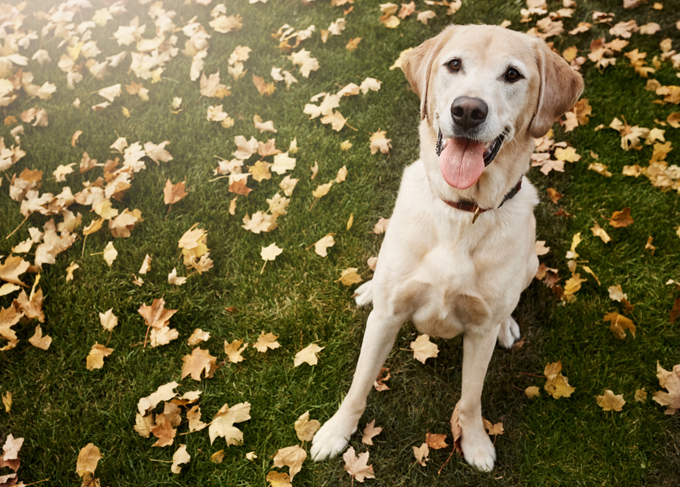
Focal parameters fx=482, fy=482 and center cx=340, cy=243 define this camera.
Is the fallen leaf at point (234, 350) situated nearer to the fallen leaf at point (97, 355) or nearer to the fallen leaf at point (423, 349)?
the fallen leaf at point (97, 355)

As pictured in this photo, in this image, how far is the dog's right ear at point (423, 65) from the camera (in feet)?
7.50

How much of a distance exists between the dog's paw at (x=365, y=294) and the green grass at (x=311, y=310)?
0.07m

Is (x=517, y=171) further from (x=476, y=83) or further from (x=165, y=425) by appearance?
(x=165, y=425)

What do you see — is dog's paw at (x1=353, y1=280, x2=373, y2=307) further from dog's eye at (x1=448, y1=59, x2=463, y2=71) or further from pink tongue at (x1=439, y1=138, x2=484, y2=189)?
dog's eye at (x1=448, y1=59, x2=463, y2=71)

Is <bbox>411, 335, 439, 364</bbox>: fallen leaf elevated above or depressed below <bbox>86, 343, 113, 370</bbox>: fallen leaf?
below

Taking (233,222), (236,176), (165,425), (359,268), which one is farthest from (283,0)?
(165,425)

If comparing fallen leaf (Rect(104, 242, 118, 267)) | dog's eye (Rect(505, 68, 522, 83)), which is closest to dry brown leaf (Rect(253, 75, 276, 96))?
fallen leaf (Rect(104, 242, 118, 267))

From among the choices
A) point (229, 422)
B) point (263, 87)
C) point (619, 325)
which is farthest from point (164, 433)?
point (263, 87)

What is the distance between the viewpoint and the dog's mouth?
2.03 m

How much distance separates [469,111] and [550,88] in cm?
55

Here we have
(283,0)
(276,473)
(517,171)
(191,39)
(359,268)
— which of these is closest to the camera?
(517,171)

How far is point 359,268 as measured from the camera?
336cm

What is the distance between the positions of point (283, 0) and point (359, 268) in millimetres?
3446

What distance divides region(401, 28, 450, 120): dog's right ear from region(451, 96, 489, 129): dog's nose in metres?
0.40
